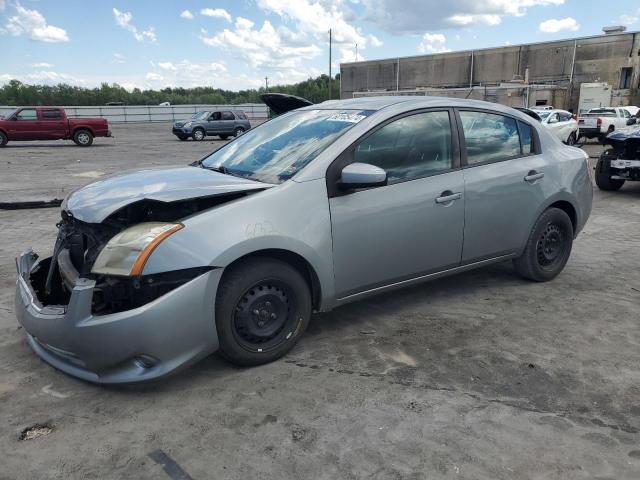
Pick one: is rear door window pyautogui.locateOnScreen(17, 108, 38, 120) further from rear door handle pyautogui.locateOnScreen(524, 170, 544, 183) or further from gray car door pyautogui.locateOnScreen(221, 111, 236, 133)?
rear door handle pyautogui.locateOnScreen(524, 170, 544, 183)

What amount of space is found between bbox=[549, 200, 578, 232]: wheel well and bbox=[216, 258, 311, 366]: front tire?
2.70 metres

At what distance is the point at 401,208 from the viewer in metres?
3.70

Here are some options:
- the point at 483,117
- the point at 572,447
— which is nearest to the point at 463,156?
the point at 483,117

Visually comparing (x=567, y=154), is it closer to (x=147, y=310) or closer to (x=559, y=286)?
(x=559, y=286)

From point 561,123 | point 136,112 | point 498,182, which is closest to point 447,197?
point 498,182

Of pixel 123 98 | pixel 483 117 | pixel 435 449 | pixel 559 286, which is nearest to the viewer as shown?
pixel 435 449

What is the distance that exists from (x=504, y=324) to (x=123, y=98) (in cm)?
8765

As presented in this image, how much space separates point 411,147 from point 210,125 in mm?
23976

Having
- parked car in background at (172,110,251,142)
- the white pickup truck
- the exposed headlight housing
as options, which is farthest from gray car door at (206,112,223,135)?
the exposed headlight housing

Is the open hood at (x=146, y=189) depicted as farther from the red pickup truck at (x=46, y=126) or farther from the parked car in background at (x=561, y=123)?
the red pickup truck at (x=46, y=126)

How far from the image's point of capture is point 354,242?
3516 mm

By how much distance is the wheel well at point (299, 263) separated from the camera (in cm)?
316

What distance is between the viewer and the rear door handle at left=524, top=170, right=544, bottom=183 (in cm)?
443

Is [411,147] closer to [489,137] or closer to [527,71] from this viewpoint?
[489,137]
